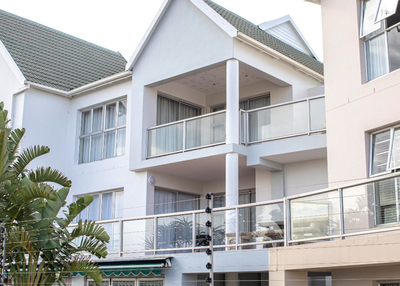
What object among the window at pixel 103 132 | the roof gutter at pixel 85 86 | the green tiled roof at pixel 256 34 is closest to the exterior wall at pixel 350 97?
the green tiled roof at pixel 256 34

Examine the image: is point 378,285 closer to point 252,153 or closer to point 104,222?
point 252,153

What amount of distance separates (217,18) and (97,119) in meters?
7.05

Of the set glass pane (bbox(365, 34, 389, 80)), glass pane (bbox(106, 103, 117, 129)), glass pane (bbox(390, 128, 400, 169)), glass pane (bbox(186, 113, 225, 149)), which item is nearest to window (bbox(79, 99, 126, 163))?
glass pane (bbox(106, 103, 117, 129))

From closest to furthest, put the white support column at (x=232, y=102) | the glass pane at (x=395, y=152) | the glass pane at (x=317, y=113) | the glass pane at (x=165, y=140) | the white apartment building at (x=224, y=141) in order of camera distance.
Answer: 1. the white apartment building at (x=224, y=141)
2. the glass pane at (x=395, y=152)
3. the glass pane at (x=317, y=113)
4. the white support column at (x=232, y=102)
5. the glass pane at (x=165, y=140)

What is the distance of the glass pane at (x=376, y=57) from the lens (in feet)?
44.6

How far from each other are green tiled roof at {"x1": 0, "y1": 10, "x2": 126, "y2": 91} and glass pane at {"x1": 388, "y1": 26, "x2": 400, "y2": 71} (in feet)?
45.7

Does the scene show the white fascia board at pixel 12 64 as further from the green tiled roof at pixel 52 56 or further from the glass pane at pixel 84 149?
the glass pane at pixel 84 149

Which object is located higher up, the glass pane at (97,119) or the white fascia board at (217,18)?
the white fascia board at (217,18)

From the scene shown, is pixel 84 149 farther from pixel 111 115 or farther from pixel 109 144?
pixel 111 115

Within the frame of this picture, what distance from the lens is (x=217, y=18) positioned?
61.9 ft

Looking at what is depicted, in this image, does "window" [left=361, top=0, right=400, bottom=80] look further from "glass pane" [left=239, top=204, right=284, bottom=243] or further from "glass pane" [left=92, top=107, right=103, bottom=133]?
"glass pane" [left=92, top=107, right=103, bottom=133]

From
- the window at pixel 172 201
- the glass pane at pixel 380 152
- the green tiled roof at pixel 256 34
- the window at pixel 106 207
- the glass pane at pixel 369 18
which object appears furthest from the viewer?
the window at pixel 106 207

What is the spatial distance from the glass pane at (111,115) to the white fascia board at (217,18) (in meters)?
5.33

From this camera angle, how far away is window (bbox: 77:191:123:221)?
21.7 metres
